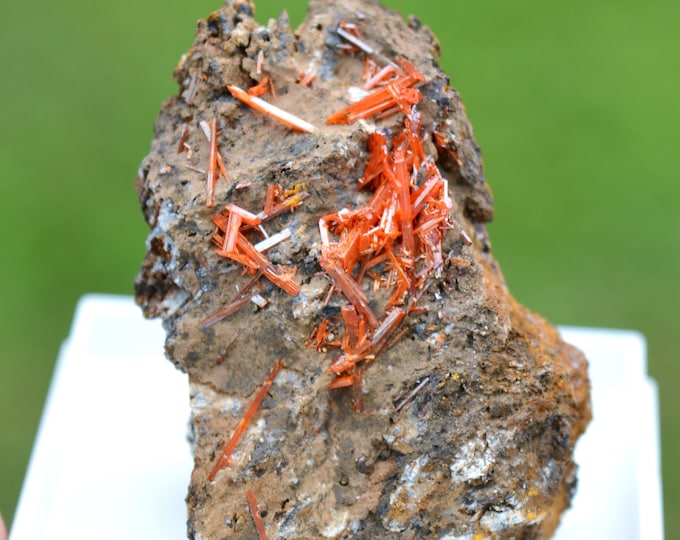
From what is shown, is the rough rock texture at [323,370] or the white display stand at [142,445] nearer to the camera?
the rough rock texture at [323,370]

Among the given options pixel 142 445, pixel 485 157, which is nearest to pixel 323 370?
pixel 142 445

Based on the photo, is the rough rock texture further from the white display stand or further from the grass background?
the grass background

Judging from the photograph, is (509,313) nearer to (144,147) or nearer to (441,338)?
(441,338)

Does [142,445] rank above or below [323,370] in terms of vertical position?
below

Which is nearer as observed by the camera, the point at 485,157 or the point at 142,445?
the point at 142,445

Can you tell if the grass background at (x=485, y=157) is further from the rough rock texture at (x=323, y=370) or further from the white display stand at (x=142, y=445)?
the rough rock texture at (x=323, y=370)

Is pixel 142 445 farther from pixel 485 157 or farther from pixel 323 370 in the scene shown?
pixel 485 157

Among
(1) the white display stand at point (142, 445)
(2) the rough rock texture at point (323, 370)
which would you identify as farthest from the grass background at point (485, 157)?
(2) the rough rock texture at point (323, 370)

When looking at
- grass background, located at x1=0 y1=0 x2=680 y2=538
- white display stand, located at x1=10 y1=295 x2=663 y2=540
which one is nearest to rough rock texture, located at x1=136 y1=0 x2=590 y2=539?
white display stand, located at x1=10 y1=295 x2=663 y2=540
